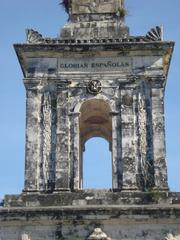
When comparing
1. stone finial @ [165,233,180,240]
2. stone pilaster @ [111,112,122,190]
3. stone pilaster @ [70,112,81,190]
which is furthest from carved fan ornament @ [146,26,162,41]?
stone finial @ [165,233,180,240]

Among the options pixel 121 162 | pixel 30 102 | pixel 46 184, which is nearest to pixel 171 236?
pixel 121 162

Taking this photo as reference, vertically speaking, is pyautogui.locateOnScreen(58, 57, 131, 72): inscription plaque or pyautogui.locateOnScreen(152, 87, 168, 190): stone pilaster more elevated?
pyautogui.locateOnScreen(58, 57, 131, 72): inscription plaque

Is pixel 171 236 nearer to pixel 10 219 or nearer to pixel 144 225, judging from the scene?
pixel 144 225

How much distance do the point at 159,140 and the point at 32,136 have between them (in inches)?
128

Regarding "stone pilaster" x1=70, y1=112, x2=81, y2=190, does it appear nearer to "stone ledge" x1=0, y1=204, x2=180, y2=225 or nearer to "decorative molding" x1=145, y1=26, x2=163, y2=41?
"stone ledge" x1=0, y1=204, x2=180, y2=225

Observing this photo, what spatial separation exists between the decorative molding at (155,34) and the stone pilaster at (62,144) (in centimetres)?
269

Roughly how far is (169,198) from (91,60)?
4347 millimetres

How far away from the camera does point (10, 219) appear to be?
1630 centimetres

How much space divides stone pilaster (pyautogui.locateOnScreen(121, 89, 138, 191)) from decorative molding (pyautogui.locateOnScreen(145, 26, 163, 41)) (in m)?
1.56

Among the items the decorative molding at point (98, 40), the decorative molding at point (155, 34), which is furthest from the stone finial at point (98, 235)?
the decorative molding at point (155, 34)

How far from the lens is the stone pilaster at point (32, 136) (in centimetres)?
1715

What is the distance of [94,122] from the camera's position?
20.1 m

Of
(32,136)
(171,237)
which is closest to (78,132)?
(32,136)

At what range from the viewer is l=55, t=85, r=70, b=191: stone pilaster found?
674 inches
